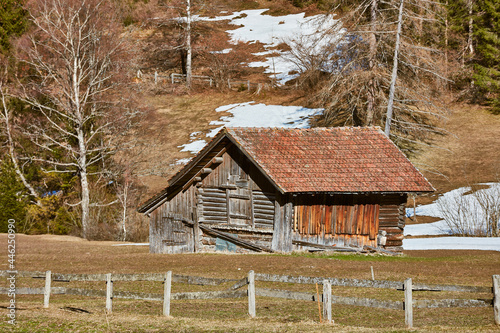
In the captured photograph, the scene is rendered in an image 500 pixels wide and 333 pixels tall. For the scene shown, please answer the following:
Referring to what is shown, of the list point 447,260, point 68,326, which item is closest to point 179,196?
point 447,260

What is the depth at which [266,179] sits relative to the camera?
28094 millimetres

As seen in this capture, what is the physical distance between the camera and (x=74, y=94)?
43312 mm

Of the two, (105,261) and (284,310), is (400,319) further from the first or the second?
(105,261)

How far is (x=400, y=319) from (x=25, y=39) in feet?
139

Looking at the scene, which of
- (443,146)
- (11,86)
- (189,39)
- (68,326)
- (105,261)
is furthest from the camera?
(189,39)

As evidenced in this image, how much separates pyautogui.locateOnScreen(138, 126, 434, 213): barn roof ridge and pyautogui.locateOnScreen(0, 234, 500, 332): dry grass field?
10.9 feet

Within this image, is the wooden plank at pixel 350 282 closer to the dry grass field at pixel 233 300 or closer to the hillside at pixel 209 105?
the dry grass field at pixel 233 300

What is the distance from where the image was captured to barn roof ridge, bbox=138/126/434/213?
27312 millimetres

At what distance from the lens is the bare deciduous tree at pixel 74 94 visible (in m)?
41.3

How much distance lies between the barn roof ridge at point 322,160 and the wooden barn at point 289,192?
5 cm

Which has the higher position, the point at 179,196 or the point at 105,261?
the point at 179,196

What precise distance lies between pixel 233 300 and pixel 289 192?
353 inches

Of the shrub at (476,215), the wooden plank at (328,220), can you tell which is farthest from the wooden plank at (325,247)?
the shrub at (476,215)

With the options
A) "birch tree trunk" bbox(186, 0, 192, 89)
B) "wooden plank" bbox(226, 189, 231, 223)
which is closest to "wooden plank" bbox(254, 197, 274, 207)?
"wooden plank" bbox(226, 189, 231, 223)
